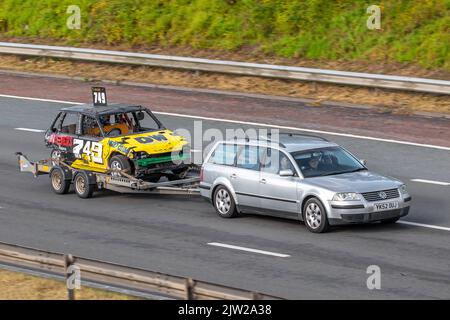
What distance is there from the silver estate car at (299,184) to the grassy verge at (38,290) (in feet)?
16.8

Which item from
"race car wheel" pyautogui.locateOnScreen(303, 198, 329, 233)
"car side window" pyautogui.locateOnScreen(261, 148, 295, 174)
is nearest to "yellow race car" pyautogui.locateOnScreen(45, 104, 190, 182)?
"car side window" pyautogui.locateOnScreen(261, 148, 295, 174)

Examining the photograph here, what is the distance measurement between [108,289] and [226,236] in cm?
441

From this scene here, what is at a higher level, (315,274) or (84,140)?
(84,140)

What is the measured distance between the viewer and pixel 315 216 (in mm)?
18188

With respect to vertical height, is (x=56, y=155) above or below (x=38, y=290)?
above

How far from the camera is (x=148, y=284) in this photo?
512 inches

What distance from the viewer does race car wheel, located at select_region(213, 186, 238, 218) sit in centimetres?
1959

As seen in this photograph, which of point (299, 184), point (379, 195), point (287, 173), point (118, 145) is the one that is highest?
point (118, 145)

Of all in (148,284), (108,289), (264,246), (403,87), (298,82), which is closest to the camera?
(148,284)

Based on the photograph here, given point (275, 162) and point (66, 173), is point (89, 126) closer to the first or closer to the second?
point (66, 173)

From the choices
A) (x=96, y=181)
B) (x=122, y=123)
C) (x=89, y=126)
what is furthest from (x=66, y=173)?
(x=122, y=123)

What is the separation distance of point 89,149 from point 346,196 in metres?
6.21

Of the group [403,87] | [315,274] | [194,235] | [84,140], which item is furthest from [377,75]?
[315,274]

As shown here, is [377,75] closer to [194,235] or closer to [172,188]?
[172,188]
